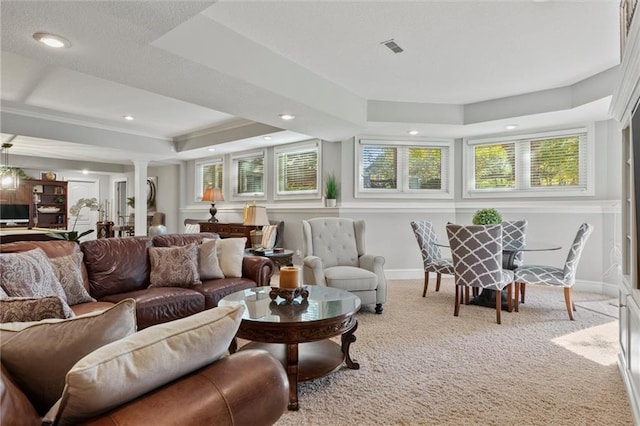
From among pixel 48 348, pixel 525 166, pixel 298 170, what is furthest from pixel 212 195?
pixel 48 348

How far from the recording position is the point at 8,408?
0.72m

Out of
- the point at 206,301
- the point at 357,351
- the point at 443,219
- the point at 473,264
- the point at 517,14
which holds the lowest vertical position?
the point at 357,351

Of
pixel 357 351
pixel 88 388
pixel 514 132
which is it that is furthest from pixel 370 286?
pixel 514 132

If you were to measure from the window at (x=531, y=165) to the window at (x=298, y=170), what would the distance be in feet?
8.10

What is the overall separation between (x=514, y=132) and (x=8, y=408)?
6056 mm

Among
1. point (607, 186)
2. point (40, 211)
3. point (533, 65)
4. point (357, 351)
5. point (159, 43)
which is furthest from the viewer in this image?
point (40, 211)

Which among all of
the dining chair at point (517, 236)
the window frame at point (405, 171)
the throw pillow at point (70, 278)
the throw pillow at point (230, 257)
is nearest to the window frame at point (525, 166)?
the window frame at point (405, 171)

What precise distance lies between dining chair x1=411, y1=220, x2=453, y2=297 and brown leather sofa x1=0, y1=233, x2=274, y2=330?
2176mm

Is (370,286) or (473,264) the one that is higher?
(473,264)

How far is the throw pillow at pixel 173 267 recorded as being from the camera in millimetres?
3092

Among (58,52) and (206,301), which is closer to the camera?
(58,52)

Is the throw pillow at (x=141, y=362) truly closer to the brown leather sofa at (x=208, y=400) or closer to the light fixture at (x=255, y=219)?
the brown leather sofa at (x=208, y=400)

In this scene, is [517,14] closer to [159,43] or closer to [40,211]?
[159,43]

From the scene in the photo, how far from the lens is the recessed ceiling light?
7.53 feet
